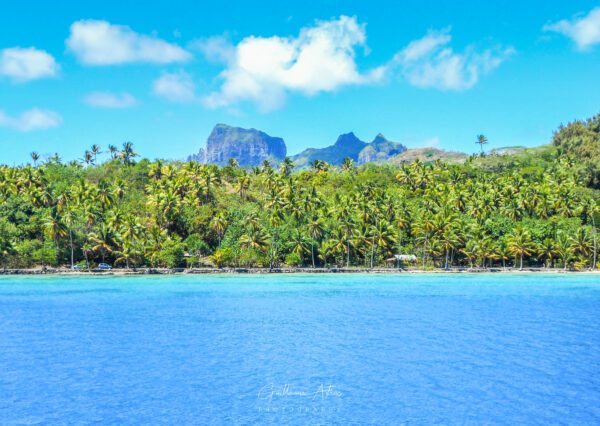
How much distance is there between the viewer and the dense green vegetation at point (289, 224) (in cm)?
8569

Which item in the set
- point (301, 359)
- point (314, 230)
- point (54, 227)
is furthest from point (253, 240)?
point (301, 359)

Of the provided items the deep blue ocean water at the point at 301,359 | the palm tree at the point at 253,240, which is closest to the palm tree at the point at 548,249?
the deep blue ocean water at the point at 301,359

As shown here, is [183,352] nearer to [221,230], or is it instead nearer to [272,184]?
[221,230]

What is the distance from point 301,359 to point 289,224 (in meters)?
72.1

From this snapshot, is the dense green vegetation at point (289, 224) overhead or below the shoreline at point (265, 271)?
overhead

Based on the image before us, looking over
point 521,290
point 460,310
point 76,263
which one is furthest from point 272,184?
point 460,310

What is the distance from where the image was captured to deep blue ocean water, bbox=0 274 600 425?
68.7ft

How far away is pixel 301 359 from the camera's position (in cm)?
2852

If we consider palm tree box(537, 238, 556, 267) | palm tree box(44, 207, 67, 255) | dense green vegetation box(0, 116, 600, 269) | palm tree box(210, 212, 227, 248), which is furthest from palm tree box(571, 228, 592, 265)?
palm tree box(44, 207, 67, 255)

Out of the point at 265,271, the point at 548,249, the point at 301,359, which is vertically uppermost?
the point at 548,249

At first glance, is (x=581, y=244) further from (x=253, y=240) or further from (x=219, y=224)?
(x=219, y=224)

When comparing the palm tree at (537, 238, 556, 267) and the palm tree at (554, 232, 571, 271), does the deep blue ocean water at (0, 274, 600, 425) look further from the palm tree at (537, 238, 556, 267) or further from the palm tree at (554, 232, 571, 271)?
the palm tree at (554, 232, 571, 271)

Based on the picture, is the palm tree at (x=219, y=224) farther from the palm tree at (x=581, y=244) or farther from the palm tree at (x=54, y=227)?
the palm tree at (x=581, y=244)

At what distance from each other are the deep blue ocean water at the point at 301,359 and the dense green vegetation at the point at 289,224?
106 feet
